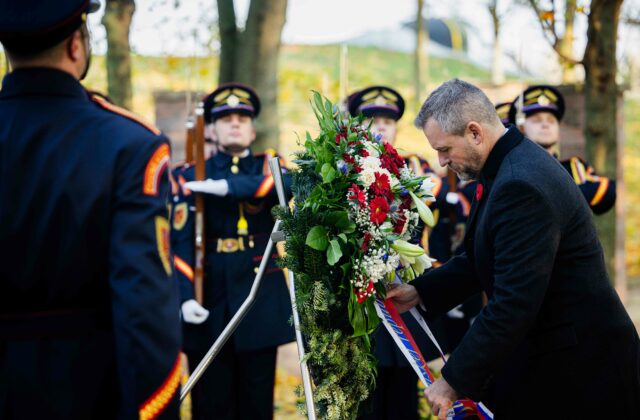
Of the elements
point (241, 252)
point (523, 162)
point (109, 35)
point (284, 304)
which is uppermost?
point (109, 35)

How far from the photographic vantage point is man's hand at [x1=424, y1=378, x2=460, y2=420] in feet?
10.1

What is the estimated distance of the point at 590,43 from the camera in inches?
257

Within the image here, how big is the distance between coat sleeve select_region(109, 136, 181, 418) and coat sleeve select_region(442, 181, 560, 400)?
1.16m

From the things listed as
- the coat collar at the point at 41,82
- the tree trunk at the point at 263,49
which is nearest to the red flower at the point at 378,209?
the coat collar at the point at 41,82

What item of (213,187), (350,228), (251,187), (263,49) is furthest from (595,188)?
(263,49)

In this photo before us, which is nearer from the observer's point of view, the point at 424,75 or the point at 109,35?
the point at 109,35

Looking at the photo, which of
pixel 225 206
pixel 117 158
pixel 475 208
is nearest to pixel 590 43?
pixel 225 206

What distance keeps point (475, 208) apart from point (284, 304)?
208 cm

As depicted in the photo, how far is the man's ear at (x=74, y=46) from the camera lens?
2.35 meters

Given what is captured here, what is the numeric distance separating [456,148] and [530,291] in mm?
613

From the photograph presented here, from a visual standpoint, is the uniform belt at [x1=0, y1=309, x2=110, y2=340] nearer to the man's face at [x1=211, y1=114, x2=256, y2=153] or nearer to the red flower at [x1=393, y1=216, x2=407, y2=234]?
the red flower at [x1=393, y1=216, x2=407, y2=234]

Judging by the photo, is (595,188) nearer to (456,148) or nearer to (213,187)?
(213,187)

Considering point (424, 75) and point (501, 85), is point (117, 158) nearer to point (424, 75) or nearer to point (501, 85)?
point (501, 85)

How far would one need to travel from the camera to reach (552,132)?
5.70m
